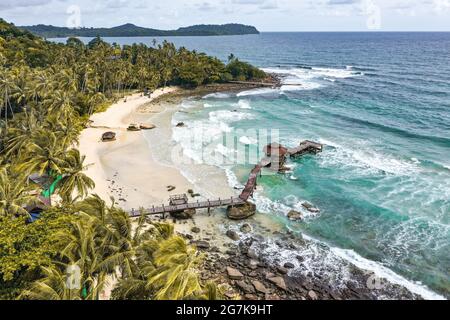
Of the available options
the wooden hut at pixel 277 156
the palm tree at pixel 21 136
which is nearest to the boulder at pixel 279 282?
the wooden hut at pixel 277 156

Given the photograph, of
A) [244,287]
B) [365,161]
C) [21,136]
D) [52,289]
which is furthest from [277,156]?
[52,289]

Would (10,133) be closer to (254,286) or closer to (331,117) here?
(254,286)

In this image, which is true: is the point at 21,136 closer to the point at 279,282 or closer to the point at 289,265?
the point at 279,282

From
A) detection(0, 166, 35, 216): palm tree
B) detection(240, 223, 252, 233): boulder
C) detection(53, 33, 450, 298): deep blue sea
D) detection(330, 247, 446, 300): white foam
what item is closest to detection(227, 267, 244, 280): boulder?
detection(240, 223, 252, 233): boulder

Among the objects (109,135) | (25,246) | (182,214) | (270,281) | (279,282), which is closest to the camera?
(25,246)

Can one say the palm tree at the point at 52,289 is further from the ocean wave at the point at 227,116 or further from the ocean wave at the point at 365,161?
the ocean wave at the point at 227,116

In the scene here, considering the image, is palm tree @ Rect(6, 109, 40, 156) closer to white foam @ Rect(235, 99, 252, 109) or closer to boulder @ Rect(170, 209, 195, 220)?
boulder @ Rect(170, 209, 195, 220)

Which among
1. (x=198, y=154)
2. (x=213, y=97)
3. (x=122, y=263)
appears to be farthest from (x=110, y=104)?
(x=122, y=263)
